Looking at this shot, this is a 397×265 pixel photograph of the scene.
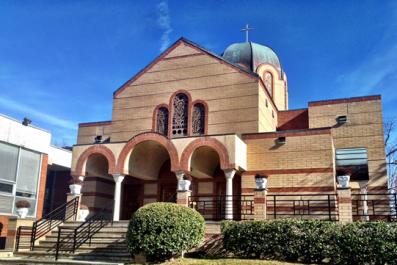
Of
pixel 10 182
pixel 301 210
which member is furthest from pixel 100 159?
pixel 301 210

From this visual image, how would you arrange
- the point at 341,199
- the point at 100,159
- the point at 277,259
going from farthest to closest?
the point at 100,159 → the point at 341,199 → the point at 277,259

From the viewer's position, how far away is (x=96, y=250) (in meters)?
14.4

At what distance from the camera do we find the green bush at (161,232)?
11867mm

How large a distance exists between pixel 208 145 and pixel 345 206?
241 inches

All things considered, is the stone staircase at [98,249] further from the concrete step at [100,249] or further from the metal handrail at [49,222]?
the metal handrail at [49,222]

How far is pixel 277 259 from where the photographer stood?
12.3 metres

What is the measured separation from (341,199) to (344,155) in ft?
26.0

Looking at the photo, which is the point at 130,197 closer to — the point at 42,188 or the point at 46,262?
the point at 42,188

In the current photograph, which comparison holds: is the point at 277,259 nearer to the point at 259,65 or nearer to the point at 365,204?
the point at 365,204

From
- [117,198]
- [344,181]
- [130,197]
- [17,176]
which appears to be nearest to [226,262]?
[344,181]

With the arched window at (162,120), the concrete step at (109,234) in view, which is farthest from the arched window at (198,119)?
the concrete step at (109,234)

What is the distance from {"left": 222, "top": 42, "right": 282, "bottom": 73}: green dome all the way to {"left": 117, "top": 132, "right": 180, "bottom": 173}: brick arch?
11456 mm

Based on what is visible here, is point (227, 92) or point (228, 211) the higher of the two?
point (227, 92)

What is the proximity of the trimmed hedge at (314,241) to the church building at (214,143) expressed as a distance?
3475 mm
